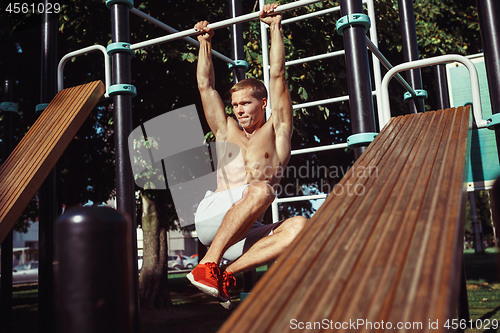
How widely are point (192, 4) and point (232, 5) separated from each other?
3.59 metres

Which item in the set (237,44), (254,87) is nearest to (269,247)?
(254,87)

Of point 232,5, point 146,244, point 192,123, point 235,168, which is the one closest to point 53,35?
point 232,5

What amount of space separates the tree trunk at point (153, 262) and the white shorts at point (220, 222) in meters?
6.61

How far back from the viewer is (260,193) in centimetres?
218

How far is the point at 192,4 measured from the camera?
7703 millimetres

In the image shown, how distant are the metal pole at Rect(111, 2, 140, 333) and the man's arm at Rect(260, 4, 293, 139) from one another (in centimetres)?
103

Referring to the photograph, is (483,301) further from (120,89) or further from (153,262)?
(120,89)

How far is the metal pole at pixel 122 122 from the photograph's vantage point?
2.77 meters

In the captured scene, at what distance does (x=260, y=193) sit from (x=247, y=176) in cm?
44

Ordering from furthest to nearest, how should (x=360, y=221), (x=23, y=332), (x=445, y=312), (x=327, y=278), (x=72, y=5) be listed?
(x=72, y=5) → (x=23, y=332) → (x=360, y=221) → (x=327, y=278) → (x=445, y=312)

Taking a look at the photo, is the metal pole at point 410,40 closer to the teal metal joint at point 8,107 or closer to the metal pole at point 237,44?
the metal pole at point 237,44

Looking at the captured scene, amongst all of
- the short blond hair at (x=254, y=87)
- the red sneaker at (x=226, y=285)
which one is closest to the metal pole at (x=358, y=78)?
the short blond hair at (x=254, y=87)

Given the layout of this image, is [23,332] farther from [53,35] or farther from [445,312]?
[445,312]

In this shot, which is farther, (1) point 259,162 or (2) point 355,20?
(1) point 259,162
